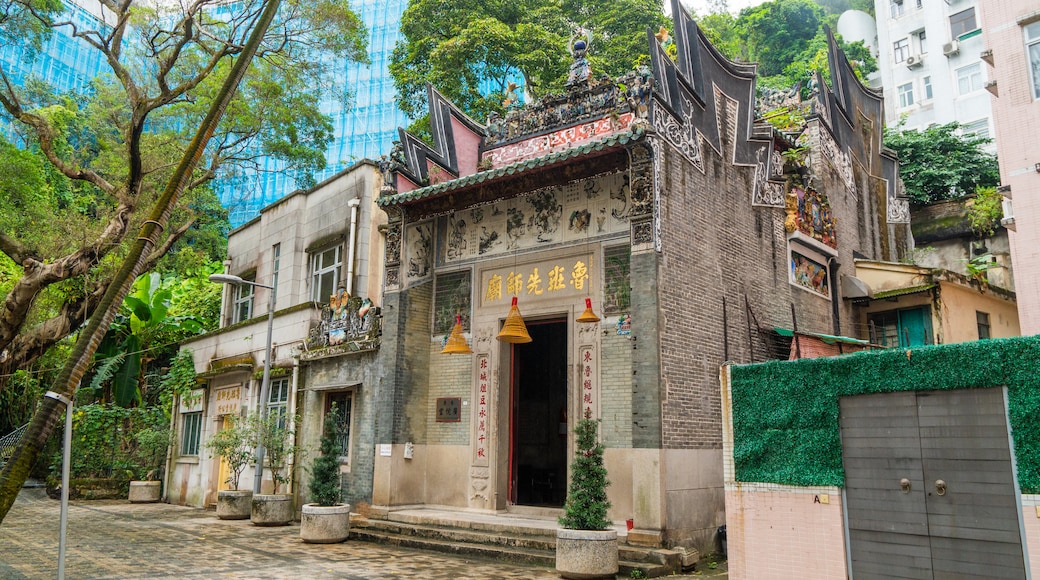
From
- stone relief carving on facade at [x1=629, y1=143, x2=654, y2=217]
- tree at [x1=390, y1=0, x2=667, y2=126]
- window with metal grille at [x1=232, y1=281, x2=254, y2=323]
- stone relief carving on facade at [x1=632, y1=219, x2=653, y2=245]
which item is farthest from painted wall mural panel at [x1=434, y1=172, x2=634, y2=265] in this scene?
tree at [x1=390, y1=0, x2=667, y2=126]

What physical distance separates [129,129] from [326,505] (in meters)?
7.46

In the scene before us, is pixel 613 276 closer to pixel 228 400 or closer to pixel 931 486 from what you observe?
pixel 931 486

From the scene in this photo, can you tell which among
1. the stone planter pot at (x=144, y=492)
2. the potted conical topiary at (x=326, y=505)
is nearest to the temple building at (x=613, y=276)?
the potted conical topiary at (x=326, y=505)

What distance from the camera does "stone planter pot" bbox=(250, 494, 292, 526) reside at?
1453 cm

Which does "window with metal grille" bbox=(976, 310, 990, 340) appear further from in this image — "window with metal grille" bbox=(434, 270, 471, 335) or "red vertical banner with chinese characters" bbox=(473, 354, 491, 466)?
"window with metal grille" bbox=(434, 270, 471, 335)

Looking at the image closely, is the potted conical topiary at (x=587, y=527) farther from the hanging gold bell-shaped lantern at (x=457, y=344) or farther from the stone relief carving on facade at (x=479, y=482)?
the stone relief carving on facade at (x=479, y=482)

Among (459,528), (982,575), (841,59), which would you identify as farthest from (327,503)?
(841,59)

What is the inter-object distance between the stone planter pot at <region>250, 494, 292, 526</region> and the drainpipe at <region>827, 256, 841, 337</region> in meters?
12.2

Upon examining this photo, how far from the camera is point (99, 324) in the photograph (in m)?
4.69

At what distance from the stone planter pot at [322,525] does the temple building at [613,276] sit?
3.21 feet

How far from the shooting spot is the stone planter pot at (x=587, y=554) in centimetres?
884

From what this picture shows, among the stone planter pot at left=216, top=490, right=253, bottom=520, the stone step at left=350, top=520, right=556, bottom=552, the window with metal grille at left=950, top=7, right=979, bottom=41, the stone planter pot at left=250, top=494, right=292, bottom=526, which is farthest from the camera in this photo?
the window with metal grille at left=950, top=7, right=979, bottom=41

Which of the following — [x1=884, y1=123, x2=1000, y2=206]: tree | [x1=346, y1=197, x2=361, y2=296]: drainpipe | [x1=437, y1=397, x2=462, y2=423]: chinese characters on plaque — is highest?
[x1=884, y1=123, x2=1000, y2=206]: tree

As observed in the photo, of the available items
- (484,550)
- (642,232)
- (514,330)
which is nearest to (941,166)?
(642,232)
